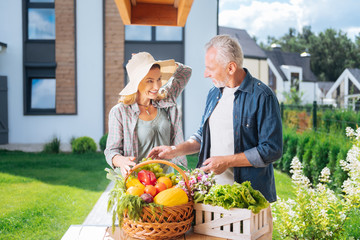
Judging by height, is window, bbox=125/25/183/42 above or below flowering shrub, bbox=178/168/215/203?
above

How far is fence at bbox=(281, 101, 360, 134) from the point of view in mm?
6730

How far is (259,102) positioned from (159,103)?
70cm

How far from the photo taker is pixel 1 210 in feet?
18.5

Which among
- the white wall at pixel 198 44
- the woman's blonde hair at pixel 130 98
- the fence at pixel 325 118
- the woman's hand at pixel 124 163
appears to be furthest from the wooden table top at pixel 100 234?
the white wall at pixel 198 44

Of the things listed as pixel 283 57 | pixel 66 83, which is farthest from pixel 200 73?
pixel 283 57

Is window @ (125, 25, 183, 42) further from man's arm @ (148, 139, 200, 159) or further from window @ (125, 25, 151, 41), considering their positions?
man's arm @ (148, 139, 200, 159)

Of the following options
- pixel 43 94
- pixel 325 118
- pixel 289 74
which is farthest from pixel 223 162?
pixel 289 74

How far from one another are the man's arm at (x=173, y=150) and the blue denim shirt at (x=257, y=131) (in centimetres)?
34

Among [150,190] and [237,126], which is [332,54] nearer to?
[237,126]

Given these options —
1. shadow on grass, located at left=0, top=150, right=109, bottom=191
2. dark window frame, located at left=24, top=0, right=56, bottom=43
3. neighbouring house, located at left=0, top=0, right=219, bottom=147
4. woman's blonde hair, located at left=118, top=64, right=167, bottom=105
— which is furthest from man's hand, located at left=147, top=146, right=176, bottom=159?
dark window frame, located at left=24, top=0, right=56, bottom=43

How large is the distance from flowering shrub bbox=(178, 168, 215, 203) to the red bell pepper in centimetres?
13

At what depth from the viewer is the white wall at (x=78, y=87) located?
12.5m

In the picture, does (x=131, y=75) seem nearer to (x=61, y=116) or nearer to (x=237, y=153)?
(x=237, y=153)

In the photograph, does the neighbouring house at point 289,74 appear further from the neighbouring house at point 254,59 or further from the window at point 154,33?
the window at point 154,33
